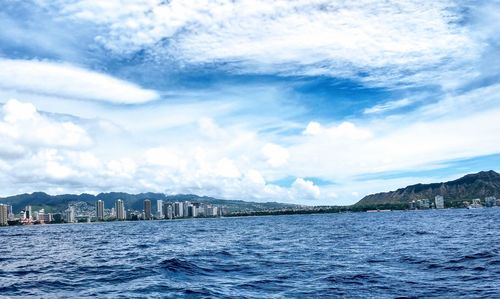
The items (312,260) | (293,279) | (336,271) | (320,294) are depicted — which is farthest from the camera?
(312,260)

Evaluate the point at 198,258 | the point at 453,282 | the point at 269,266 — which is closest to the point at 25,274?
the point at 198,258

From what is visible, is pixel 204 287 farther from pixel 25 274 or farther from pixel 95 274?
pixel 25 274

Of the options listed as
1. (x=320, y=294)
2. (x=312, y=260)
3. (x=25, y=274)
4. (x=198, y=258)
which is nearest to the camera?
(x=320, y=294)

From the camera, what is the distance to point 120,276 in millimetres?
35156

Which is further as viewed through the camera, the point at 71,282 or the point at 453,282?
the point at 71,282

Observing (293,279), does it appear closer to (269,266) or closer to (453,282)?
(269,266)

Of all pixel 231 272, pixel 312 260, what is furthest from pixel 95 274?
pixel 312 260

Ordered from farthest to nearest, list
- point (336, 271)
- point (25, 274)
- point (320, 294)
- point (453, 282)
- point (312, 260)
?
point (312, 260)
point (25, 274)
point (336, 271)
point (453, 282)
point (320, 294)

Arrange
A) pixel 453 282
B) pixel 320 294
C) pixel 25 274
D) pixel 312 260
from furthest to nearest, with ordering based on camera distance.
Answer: pixel 312 260 < pixel 25 274 < pixel 453 282 < pixel 320 294

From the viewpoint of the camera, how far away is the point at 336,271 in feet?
114

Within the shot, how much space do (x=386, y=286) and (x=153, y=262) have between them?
23759 millimetres

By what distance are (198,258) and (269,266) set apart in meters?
10.9

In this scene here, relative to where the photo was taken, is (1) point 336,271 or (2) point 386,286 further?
(1) point 336,271

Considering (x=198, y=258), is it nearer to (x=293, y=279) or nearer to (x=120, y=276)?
(x=120, y=276)
